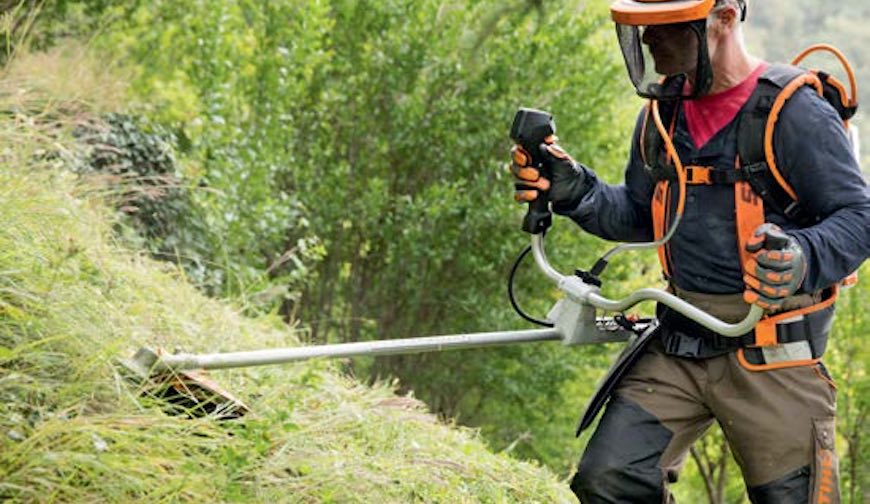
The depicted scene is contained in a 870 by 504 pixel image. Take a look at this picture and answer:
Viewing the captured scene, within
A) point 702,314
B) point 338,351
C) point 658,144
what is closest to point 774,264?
point 702,314

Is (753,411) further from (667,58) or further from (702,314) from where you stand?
(667,58)

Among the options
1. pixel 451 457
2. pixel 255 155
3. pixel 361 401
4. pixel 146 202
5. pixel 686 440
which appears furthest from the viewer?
pixel 255 155

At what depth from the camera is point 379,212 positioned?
12.6 meters

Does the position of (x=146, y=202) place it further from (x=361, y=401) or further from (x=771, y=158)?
(x=771, y=158)

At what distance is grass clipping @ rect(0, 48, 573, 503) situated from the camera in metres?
3.70

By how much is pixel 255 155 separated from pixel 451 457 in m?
5.80

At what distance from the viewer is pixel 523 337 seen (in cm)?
429

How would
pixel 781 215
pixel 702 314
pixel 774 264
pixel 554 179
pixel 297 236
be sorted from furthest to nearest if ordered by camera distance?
1. pixel 297 236
2. pixel 554 179
3. pixel 781 215
4. pixel 702 314
5. pixel 774 264

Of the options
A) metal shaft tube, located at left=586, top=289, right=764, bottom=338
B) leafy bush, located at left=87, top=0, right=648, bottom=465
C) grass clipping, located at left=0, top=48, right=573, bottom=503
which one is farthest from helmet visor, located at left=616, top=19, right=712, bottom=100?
leafy bush, located at left=87, top=0, right=648, bottom=465

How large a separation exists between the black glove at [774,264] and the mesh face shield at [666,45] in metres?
0.68

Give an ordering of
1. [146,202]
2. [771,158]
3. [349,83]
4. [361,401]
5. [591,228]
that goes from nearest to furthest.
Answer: [771,158]
[591,228]
[361,401]
[146,202]
[349,83]

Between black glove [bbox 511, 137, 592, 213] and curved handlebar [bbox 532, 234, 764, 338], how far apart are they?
15cm

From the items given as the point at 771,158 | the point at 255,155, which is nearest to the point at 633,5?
the point at 771,158

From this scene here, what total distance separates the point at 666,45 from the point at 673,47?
2 cm
